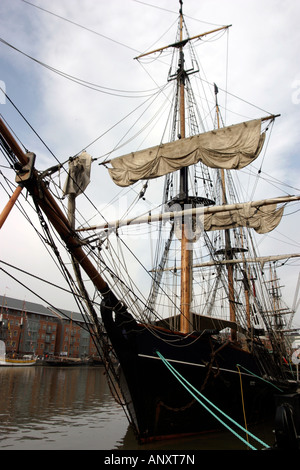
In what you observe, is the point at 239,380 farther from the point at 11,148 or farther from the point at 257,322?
the point at 11,148

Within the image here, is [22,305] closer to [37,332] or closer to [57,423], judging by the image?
[37,332]

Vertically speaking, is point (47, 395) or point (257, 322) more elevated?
point (257, 322)

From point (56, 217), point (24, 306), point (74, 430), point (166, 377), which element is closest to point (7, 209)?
point (56, 217)

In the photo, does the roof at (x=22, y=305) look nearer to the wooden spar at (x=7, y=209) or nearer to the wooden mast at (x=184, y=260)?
the wooden mast at (x=184, y=260)

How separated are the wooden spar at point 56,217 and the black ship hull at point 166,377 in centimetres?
101

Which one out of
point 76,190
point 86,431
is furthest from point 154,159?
point 86,431

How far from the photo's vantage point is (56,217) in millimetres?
7406

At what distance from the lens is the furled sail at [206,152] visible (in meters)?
14.5

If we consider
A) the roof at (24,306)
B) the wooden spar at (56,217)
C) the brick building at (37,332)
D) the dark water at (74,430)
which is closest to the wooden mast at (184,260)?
the dark water at (74,430)

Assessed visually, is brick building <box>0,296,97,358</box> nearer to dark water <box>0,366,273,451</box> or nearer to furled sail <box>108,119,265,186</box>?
dark water <box>0,366,273,451</box>

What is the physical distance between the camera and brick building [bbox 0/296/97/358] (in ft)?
188
